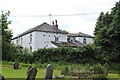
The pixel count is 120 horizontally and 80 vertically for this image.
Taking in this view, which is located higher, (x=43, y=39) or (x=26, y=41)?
(x=43, y=39)

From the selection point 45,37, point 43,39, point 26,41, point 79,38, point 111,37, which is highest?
point 79,38

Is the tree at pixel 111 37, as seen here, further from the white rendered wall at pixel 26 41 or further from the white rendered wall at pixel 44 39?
the white rendered wall at pixel 26 41

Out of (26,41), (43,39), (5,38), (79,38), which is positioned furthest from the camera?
(79,38)

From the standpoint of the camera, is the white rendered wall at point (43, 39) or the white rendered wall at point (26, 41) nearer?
the white rendered wall at point (43, 39)

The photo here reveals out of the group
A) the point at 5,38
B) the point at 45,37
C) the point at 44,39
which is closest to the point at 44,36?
the point at 45,37

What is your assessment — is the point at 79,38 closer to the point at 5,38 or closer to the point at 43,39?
the point at 43,39

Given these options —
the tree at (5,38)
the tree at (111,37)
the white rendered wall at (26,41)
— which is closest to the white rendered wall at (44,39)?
the white rendered wall at (26,41)

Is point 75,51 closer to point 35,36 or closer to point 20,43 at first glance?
point 35,36

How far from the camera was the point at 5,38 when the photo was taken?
47438 millimetres

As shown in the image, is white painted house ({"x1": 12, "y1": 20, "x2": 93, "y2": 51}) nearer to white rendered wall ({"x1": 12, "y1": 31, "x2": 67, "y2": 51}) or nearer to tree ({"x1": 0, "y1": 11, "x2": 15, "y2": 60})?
white rendered wall ({"x1": 12, "y1": 31, "x2": 67, "y2": 51})

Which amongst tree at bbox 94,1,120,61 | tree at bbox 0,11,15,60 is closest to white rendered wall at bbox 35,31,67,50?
tree at bbox 0,11,15,60

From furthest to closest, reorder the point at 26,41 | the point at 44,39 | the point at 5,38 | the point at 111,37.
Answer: the point at 26,41, the point at 44,39, the point at 5,38, the point at 111,37

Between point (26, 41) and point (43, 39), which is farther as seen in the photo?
point (26, 41)

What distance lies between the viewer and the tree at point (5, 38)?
1709 inches
